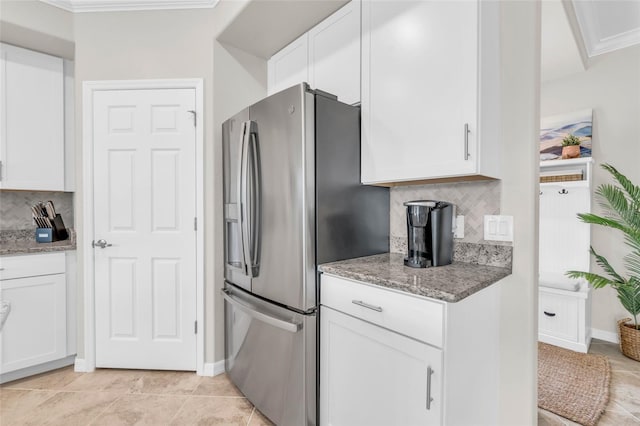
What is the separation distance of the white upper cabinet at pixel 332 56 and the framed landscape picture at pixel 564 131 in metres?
2.52

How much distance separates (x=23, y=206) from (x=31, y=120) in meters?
0.75

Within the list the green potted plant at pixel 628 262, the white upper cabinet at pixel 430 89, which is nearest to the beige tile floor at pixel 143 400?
the green potted plant at pixel 628 262

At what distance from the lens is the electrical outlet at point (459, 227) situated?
168cm

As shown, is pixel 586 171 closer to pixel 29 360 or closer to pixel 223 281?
pixel 223 281

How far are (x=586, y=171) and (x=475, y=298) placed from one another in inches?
102

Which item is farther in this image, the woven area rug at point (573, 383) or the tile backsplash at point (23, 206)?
the tile backsplash at point (23, 206)

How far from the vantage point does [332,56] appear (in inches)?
81.6

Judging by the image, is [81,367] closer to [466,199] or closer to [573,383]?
[466,199]

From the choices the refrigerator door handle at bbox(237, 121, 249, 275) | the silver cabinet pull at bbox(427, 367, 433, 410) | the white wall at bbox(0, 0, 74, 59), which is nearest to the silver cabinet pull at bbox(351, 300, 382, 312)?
the silver cabinet pull at bbox(427, 367, 433, 410)

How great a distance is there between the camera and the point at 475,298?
1302 mm

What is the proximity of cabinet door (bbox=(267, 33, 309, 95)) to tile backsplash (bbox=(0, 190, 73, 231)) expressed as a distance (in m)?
2.09

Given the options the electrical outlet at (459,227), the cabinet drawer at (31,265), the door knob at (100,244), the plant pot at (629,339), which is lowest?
the plant pot at (629,339)

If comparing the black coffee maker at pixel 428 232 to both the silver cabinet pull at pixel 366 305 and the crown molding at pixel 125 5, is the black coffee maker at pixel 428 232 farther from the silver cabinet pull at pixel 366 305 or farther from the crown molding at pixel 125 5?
the crown molding at pixel 125 5

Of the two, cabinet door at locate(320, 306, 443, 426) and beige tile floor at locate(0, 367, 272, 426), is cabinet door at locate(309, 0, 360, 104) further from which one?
beige tile floor at locate(0, 367, 272, 426)
